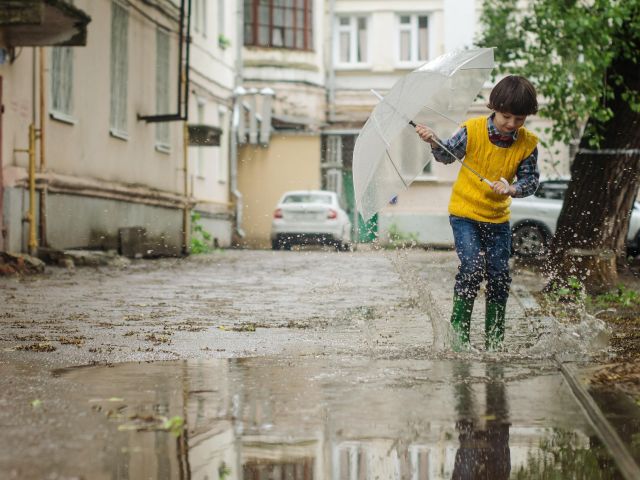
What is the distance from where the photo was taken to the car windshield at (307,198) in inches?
1243

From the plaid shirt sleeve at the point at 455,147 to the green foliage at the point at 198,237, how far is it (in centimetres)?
2054

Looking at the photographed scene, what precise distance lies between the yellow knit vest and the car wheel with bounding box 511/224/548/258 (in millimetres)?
18468

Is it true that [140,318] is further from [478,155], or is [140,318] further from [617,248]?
[617,248]

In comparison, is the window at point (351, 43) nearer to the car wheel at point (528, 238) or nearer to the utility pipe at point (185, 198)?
the utility pipe at point (185, 198)

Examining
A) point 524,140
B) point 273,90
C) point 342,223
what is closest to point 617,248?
point 524,140

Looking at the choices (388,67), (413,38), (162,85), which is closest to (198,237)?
(162,85)

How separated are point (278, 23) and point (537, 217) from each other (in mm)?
15345

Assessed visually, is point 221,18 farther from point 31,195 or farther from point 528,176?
point 528,176

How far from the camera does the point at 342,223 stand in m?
31.4

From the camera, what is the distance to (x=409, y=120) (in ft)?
23.8

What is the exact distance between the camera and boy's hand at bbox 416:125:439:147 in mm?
7211

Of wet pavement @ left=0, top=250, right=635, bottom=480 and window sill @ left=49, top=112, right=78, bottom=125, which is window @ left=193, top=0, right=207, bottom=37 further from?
wet pavement @ left=0, top=250, right=635, bottom=480

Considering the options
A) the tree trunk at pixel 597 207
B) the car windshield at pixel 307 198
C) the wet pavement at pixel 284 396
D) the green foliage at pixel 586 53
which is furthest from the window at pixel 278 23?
the wet pavement at pixel 284 396

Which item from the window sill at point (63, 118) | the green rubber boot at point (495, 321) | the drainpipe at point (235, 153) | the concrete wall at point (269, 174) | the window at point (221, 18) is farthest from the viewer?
the concrete wall at point (269, 174)
